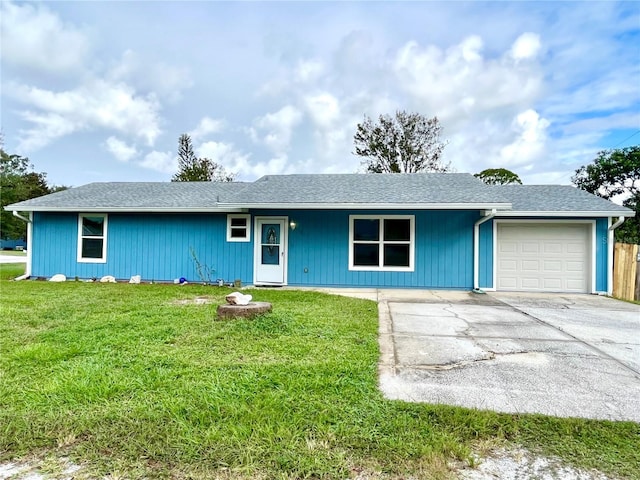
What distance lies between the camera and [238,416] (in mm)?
2350

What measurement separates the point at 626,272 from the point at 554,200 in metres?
2.41

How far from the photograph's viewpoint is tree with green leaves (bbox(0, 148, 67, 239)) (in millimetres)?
29578

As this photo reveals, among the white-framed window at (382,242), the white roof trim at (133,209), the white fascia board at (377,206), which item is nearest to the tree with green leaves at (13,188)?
the white roof trim at (133,209)

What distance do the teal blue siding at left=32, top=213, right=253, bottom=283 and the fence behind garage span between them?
9.54 meters

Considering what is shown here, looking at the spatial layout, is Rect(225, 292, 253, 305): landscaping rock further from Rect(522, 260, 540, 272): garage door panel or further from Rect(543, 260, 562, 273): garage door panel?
Rect(543, 260, 562, 273): garage door panel

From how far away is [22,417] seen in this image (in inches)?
91.4

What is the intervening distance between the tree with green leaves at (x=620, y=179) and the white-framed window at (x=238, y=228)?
2135 centimetres

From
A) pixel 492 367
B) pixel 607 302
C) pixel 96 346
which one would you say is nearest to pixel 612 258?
pixel 607 302

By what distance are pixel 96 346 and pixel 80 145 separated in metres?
18.4

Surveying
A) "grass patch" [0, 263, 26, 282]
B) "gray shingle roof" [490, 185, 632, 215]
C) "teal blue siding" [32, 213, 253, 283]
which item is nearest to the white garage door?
"gray shingle roof" [490, 185, 632, 215]

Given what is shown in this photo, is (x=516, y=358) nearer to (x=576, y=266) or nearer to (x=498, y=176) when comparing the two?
(x=576, y=266)

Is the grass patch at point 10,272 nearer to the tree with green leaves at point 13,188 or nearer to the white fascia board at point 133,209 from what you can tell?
the white fascia board at point 133,209

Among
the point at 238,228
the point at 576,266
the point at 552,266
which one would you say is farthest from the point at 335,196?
the point at 576,266

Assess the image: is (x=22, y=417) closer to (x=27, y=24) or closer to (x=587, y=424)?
(x=587, y=424)
